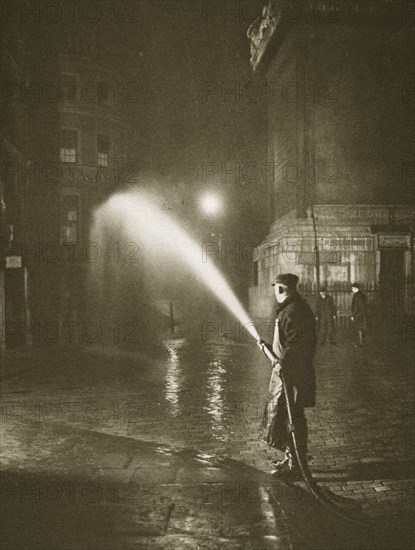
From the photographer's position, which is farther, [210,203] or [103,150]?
[103,150]

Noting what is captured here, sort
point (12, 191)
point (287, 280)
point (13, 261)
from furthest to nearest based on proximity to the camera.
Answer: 1. point (12, 191)
2. point (13, 261)
3. point (287, 280)

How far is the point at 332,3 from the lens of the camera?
23.9 metres

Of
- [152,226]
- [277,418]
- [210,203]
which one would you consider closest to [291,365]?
[277,418]

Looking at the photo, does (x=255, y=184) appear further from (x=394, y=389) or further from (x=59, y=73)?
(x=394, y=389)

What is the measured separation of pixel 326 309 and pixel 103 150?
72.9 feet

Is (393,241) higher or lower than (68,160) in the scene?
lower

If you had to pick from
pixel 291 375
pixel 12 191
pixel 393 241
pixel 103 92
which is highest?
pixel 103 92

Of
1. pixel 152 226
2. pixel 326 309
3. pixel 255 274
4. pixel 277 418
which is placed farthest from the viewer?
pixel 152 226

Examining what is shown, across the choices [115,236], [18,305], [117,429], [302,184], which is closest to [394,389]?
[117,429]

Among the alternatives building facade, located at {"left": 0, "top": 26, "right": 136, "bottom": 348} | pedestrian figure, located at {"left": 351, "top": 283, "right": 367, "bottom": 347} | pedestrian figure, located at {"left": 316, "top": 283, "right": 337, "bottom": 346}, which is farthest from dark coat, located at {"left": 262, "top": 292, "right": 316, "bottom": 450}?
building facade, located at {"left": 0, "top": 26, "right": 136, "bottom": 348}

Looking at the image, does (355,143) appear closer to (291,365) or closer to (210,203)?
(210,203)

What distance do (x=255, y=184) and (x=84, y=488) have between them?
28.7m

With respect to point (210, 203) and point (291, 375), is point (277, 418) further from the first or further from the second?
point (210, 203)

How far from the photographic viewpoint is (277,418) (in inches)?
247
